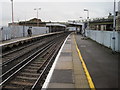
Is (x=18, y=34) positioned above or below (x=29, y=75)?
above

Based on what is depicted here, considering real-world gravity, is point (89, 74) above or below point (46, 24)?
below

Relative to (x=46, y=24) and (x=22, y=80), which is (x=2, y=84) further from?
(x=46, y=24)

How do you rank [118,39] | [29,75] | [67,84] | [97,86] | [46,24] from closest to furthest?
[97,86] → [67,84] → [29,75] → [118,39] → [46,24]

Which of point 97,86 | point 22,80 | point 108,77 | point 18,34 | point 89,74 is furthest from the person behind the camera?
point 18,34

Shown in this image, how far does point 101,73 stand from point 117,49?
6.86 meters

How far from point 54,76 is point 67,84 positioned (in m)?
1.34

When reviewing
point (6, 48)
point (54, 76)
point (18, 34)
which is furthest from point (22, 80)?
point (18, 34)

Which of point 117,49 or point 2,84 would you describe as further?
point 117,49

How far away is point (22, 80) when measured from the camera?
878 cm

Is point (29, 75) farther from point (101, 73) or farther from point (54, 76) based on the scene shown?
point (101, 73)

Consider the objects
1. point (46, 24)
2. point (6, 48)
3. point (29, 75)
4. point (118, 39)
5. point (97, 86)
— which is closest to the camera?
point (97, 86)

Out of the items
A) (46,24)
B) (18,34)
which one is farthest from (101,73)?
(46,24)

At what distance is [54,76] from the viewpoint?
8.16 metres

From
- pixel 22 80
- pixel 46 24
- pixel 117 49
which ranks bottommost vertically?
pixel 22 80
